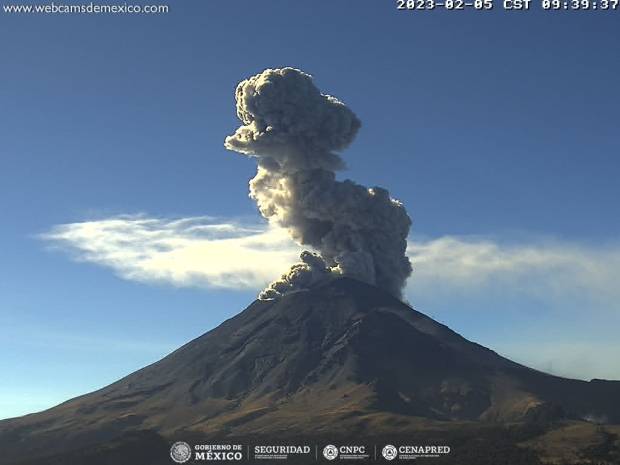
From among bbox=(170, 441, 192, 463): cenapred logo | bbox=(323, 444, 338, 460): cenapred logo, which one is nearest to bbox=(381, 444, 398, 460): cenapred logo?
bbox=(323, 444, 338, 460): cenapred logo

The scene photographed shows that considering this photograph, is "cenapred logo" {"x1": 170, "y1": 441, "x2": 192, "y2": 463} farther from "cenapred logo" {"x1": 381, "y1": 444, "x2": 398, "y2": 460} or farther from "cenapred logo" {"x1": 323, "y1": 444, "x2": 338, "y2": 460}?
"cenapred logo" {"x1": 381, "y1": 444, "x2": 398, "y2": 460}

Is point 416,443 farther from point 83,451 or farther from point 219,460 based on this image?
point 83,451

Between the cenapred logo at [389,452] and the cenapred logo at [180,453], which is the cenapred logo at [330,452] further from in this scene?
the cenapred logo at [180,453]

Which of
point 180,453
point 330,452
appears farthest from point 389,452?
point 180,453

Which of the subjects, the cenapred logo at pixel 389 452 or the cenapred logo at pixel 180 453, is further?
the cenapred logo at pixel 180 453

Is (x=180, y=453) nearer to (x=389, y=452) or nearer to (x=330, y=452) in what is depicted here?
(x=330, y=452)

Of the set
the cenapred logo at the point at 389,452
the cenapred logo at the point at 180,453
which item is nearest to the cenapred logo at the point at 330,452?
the cenapred logo at the point at 389,452
